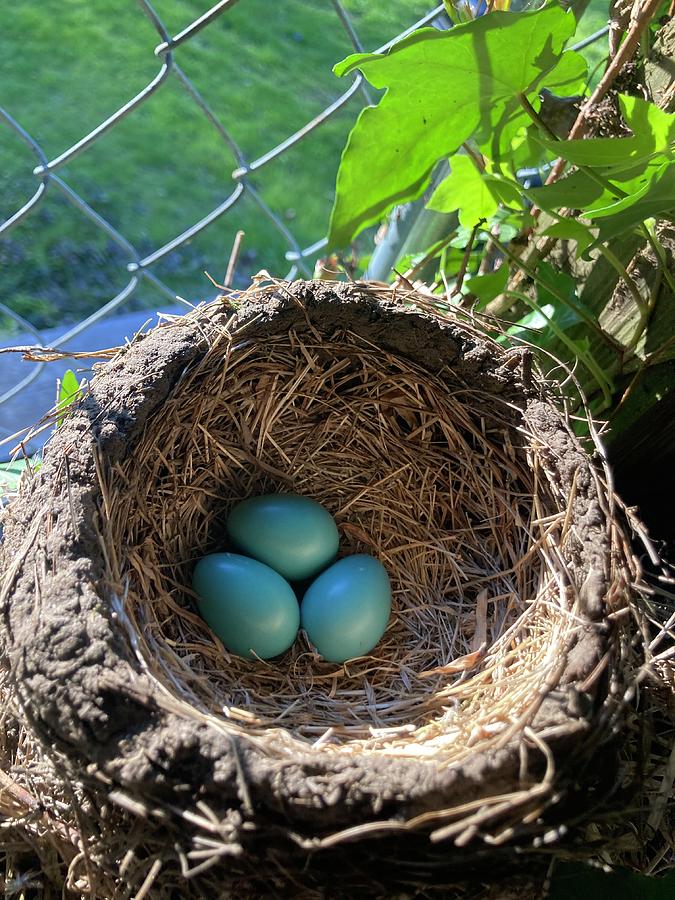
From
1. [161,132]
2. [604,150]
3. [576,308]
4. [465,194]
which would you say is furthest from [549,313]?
[161,132]

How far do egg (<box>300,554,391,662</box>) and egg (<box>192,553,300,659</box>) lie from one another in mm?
33

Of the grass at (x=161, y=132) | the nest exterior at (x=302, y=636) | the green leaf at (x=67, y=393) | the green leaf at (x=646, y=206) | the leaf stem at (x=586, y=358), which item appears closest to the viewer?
the nest exterior at (x=302, y=636)

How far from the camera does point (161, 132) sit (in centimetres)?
204

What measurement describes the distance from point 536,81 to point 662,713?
59 cm

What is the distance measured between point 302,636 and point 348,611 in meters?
0.09

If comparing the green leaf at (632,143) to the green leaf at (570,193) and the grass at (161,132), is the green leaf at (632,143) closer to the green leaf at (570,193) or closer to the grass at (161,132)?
the green leaf at (570,193)

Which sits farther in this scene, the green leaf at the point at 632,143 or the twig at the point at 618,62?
the twig at the point at 618,62

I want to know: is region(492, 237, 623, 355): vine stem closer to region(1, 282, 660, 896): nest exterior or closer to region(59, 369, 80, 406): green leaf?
region(1, 282, 660, 896): nest exterior

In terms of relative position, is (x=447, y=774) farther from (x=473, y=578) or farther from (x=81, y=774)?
(x=473, y=578)

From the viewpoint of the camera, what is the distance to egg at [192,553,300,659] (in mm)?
856

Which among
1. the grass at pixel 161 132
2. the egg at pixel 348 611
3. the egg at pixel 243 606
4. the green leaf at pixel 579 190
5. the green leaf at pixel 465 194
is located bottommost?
the egg at pixel 348 611

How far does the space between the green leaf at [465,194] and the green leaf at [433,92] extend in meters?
0.05

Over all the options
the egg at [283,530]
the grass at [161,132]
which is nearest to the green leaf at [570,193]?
the egg at [283,530]

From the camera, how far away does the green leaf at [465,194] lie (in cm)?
88
